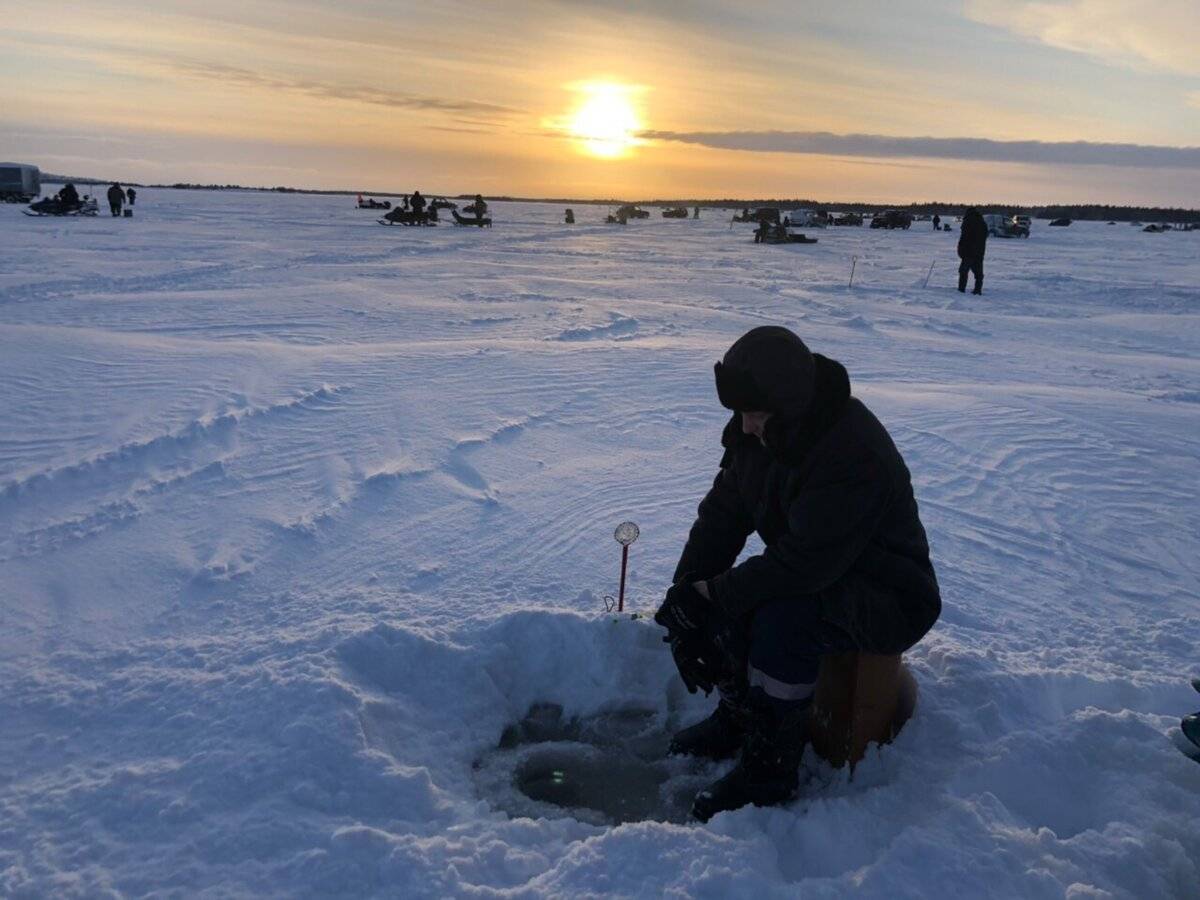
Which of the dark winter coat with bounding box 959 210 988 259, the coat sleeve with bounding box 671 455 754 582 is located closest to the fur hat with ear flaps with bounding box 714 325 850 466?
the coat sleeve with bounding box 671 455 754 582

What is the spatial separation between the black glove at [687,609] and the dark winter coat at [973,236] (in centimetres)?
1464

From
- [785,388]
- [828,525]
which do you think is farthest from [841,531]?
[785,388]

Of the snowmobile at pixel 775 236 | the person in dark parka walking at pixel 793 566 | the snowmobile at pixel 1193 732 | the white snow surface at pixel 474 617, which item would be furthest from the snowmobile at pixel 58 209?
the snowmobile at pixel 1193 732

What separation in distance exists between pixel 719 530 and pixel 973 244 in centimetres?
1511

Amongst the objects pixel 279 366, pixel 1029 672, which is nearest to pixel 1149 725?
pixel 1029 672

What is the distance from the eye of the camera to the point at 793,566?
2.30m

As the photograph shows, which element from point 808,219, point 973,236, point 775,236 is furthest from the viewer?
point 808,219

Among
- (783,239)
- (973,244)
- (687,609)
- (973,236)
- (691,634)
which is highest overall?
(783,239)

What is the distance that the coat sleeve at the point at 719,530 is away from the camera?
2.74 metres

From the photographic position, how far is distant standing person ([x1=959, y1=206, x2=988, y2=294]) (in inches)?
591

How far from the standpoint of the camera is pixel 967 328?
11.8 m

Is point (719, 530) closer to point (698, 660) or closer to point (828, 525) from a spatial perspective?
point (698, 660)

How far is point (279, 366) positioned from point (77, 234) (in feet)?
62.1

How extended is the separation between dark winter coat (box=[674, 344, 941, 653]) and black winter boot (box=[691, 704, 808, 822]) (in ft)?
1.14
